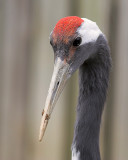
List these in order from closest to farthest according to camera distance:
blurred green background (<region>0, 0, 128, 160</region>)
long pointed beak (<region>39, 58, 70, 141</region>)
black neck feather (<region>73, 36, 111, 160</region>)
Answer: long pointed beak (<region>39, 58, 70, 141</region>), black neck feather (<region>73, 36, 111, 160</region>), blurred green background (<region>0, 0, 128, 160</region>)

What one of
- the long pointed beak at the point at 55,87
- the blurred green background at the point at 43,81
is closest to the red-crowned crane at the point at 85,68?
the long pointed beak at the point at 55,87

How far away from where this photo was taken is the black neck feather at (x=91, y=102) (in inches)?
79.0

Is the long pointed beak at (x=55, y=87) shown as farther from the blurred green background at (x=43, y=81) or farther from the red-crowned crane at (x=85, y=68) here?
the blurred green background at (x=43, y=81)

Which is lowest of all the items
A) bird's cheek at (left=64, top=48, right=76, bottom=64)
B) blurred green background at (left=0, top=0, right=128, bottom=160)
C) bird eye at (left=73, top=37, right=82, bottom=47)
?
blurred green background at (left=0, top=0, right=128, bottom=160)

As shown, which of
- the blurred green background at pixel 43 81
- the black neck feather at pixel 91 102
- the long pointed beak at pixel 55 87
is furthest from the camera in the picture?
the blurred green background at pixel 43 81

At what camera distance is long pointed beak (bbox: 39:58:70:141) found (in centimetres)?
175

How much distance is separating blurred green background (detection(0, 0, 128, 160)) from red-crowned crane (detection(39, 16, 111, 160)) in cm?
118

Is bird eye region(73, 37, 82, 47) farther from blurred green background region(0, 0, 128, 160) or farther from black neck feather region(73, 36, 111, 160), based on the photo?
blurred green background region(0, 0, 128, 160)

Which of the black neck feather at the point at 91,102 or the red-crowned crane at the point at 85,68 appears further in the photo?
the black neck feather at the point at 91,102

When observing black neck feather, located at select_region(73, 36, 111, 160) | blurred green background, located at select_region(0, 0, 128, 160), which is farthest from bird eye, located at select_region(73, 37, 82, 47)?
blurred green background, located at select_region(0, 0, 128, 160)

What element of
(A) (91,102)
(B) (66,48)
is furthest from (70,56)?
(A) (91,102)

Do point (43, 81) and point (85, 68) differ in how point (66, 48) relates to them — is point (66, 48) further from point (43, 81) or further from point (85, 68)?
point (43, 81)

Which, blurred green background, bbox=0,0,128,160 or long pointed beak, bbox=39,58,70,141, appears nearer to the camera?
long pointed beak, bbox=39,58,70,141

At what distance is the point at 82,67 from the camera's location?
2037 millimetres
